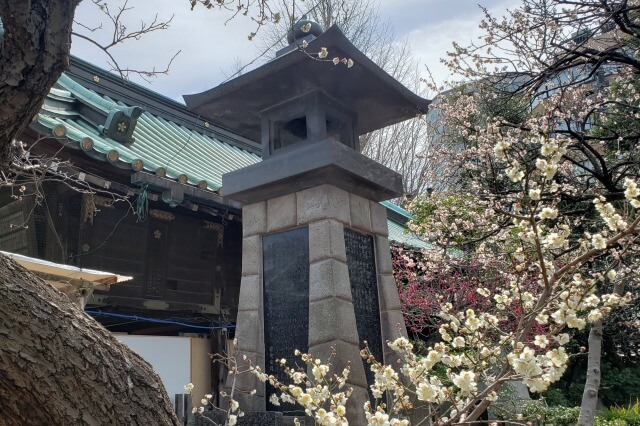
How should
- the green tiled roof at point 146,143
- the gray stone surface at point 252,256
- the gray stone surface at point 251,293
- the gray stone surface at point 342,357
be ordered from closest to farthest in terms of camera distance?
the gray stone surface at point 342,357, the gray stone surface at point 251,293, the gray stone surface at point 252,256, the green tiled roof at point 146,143

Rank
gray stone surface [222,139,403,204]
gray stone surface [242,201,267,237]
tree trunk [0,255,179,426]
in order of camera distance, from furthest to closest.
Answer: gray stone surface [242,201,267,237], gray stone surface [222,139,403,204], tree trunk [0,255,179,426]

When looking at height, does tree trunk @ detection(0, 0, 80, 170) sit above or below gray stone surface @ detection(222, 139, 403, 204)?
below

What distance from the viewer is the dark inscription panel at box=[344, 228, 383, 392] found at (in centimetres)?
540

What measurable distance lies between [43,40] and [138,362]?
3.93 feet

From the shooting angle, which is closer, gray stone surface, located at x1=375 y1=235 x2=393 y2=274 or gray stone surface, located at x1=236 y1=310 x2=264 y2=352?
gray stone surface, located at x1=236 y1=310 x2=264 y2=352

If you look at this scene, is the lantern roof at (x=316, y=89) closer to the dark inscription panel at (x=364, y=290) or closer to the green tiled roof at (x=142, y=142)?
the green tiled roof at (x=142, y=142)

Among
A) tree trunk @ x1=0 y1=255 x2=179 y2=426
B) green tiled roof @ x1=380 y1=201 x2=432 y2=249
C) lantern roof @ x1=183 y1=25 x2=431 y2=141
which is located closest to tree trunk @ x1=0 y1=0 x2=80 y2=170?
tree trunk @ x1=0 y1=255 x2=179 y2=426

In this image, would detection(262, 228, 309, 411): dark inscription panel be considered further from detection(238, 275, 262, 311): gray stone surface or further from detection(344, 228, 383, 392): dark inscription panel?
detection(344, 228, 383, 392): dark inscription panel

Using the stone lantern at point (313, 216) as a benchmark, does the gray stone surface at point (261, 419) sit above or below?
below

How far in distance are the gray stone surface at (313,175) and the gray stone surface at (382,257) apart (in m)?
0.50

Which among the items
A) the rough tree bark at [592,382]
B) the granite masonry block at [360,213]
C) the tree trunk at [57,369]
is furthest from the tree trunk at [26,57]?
the rough tree bark at [592,382]

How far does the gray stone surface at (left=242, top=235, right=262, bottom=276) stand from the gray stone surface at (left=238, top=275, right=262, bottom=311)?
0.07m

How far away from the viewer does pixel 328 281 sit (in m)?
5.04

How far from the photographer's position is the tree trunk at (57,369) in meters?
1.62
